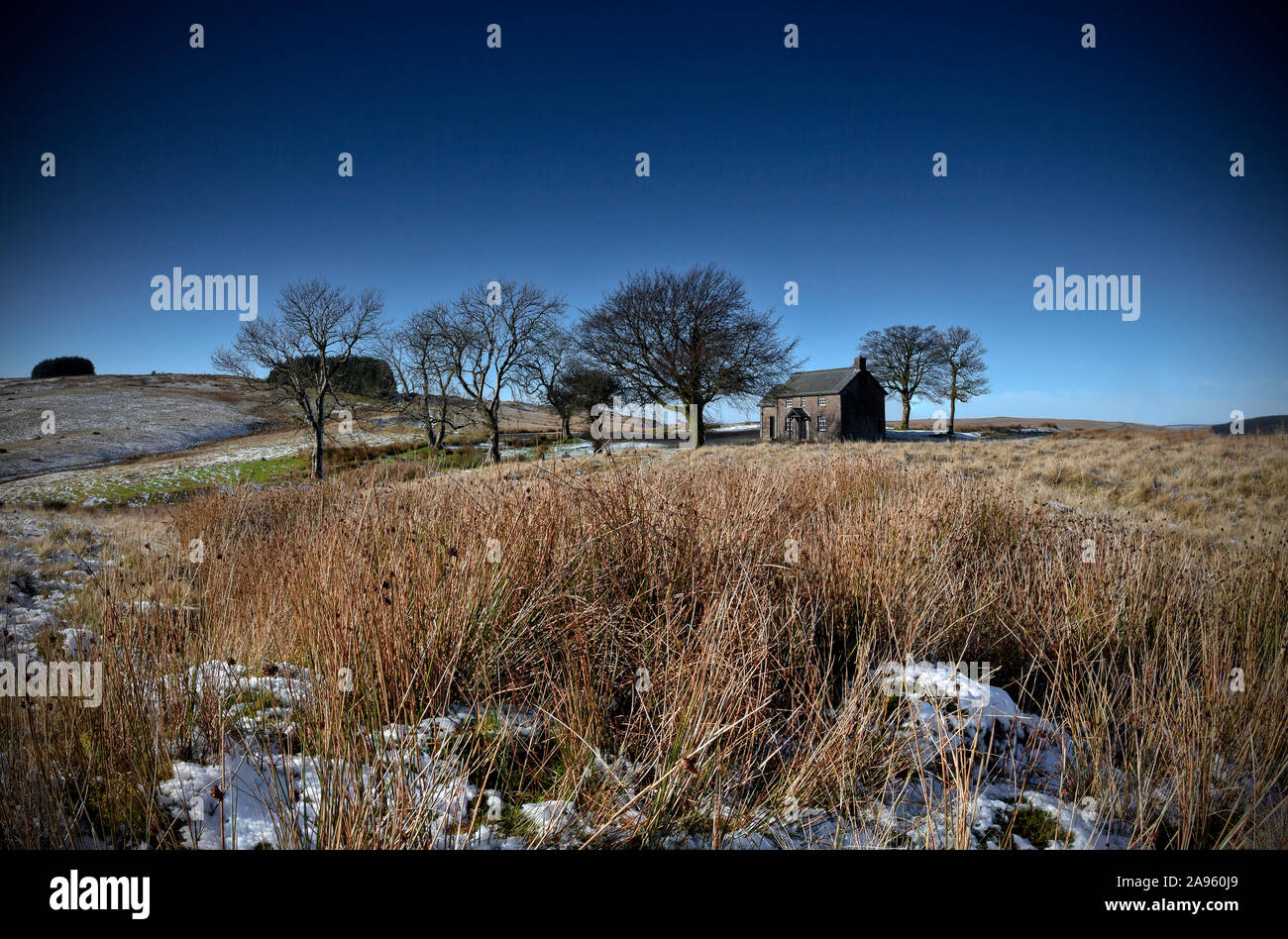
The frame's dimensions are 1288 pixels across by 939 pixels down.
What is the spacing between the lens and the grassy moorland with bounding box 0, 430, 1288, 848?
1.73m

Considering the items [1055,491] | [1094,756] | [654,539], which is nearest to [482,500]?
[654,539]

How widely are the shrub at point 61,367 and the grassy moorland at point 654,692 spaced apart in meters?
72.4

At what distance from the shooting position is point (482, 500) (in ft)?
12.7

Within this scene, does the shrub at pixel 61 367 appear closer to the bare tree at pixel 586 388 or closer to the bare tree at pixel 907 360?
the bare tree at pixel 586 388

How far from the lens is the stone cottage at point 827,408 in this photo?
3888 cm

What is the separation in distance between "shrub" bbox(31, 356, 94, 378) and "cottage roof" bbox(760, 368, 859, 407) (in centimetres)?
7188

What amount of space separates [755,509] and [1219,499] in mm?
8969

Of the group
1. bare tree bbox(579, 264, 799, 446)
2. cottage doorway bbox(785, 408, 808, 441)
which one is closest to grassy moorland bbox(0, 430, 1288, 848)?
bare tree bbox(579, 264, 799, 446)

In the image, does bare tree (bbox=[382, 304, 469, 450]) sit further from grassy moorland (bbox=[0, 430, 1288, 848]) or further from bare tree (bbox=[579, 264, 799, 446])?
grassy moorland (bbox=[0, 430, 1288, 848])

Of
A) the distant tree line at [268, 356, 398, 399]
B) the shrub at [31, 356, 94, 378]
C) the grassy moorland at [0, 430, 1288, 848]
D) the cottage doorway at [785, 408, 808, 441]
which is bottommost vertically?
the grassy moorland at [0, 430, 1288, 848]

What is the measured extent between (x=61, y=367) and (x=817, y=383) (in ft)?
256

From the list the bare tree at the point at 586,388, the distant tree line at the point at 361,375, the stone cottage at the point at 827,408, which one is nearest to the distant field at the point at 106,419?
the distant tree line at the point at 361,375
